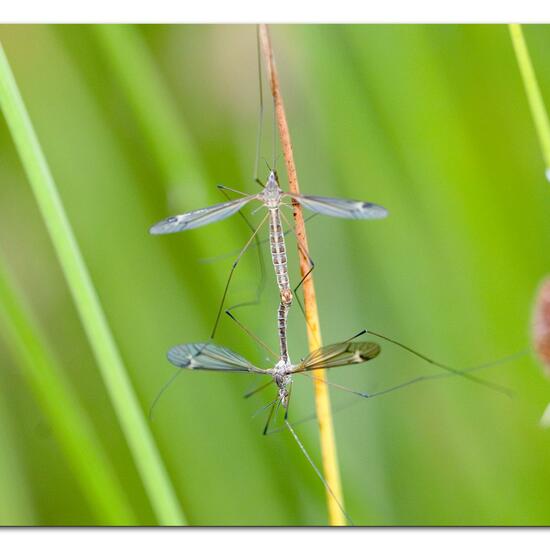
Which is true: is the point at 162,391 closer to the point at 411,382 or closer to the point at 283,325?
the point at 283,325

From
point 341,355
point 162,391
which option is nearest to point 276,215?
point 341,355

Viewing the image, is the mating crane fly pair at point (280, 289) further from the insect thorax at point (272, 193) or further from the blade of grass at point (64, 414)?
the blade of grass at point (64, 414)

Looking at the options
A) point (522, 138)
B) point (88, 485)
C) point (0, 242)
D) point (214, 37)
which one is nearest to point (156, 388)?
point (88, 485)

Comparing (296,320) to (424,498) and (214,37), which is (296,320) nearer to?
(424,498)

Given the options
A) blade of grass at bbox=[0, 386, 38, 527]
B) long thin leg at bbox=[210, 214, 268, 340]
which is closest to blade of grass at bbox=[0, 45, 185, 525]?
long thin leg at bbox=[210, 214, 268, 340]

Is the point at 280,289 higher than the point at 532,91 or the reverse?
the reverse
